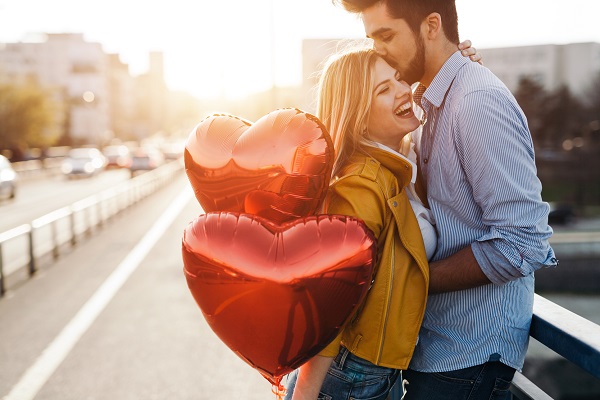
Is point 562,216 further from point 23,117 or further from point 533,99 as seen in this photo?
point 23,117

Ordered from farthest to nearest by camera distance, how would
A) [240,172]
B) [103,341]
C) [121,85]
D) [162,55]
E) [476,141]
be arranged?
1. [162,55]
2. [121,85]
3. [103,341]
4. [240,172]
5. [476,141]

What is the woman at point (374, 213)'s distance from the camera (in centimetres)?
192

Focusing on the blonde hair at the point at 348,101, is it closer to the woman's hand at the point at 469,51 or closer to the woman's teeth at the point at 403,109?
the woman's teeth at the point at 403,109

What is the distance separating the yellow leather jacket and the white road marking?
4.36 meters

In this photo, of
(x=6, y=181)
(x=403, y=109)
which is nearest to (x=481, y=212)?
(x=403, y=109)

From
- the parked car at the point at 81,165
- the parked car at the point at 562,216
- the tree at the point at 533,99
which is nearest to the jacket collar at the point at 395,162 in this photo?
the parked car at the point at 81,165

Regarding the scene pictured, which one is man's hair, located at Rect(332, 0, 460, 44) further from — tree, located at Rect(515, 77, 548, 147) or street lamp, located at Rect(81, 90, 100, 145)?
street lamp, located at Rect(81, 90, 100, 145)

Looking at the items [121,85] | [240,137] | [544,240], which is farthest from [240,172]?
[121,85]

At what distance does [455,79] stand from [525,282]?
65cm

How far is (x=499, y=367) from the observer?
204 cm

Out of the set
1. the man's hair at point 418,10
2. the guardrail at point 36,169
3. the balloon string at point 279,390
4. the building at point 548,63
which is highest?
the building at point 548,63

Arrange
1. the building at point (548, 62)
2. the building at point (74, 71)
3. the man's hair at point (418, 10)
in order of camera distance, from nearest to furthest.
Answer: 1. the man's hair at point (418, 10)
2. the building at point (548, 62)
3. the building at point (74, 71)

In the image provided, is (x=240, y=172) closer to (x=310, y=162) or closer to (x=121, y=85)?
(x=310, y=162)

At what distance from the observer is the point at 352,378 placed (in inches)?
79.6
